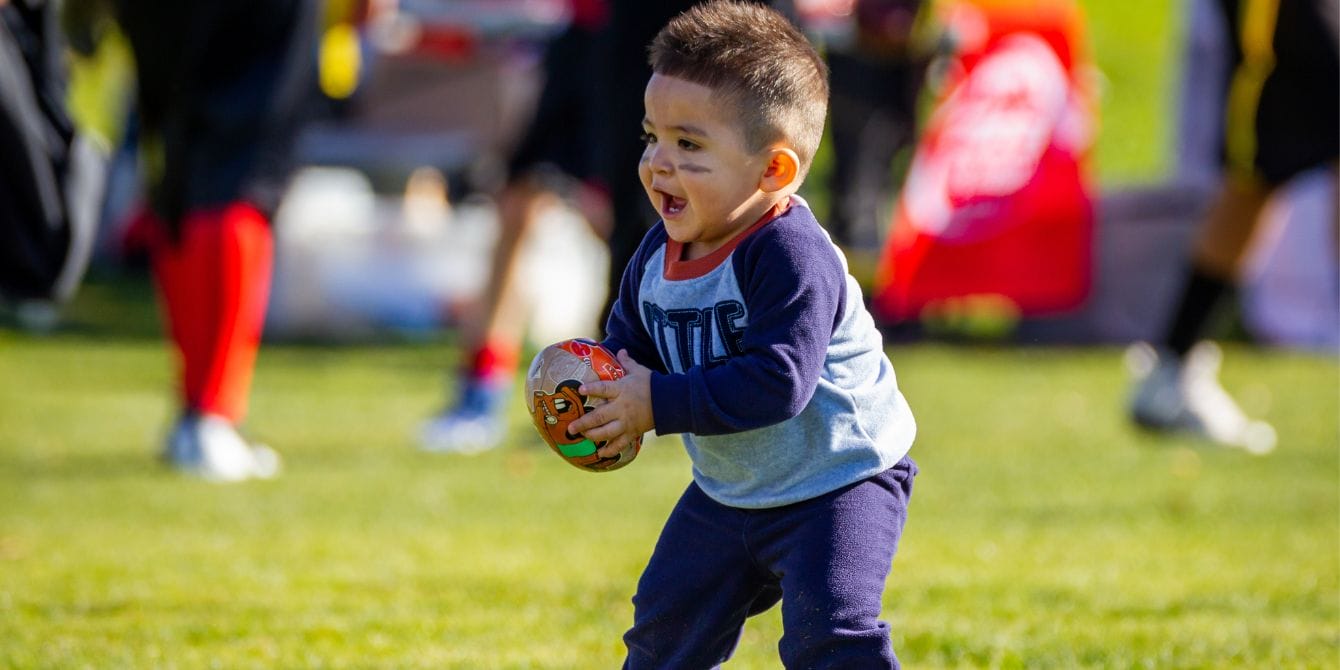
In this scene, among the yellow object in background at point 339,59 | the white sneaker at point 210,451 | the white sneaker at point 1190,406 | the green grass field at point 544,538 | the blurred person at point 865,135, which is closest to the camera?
the green grass field at point 544,538

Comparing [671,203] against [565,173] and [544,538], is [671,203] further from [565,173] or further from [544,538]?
[565,173]

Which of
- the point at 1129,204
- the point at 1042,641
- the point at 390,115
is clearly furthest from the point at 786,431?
the point at 390,115

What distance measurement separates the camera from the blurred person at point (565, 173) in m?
5.05

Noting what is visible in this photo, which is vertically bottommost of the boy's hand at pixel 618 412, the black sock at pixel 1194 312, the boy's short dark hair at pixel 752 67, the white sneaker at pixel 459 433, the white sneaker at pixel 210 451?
the white sneaker at pixel 459 433

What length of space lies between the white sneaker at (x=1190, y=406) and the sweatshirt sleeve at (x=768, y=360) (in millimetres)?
3617

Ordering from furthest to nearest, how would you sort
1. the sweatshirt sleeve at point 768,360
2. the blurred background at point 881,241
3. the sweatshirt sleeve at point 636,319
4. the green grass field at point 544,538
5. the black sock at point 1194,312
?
the blurred background at point 881,241 → the black sock at point 1194,312 → the green grass field at point 544,538 → the sweatshirt sleeve at point 636,319 → the sweatshirt sleeve at point 768,360

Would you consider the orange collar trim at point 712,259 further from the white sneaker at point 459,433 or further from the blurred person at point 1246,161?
the blurred person at point 1246,161

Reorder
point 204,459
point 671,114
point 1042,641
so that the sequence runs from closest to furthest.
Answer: point 671,114
point 1042,641
point 204,459

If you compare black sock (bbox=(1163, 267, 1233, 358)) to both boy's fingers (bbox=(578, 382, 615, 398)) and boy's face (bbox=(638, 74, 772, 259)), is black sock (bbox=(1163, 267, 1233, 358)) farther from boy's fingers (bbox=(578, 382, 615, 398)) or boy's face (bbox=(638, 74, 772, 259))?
boy's fingers (bbox=(578, 382, 615, 398))

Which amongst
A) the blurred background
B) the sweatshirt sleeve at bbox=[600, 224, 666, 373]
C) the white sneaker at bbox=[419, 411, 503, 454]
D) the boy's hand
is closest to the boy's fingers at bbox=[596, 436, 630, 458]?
the boy's hand

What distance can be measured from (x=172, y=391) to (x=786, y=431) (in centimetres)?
489

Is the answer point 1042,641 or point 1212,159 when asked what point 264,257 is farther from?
point 1212,159

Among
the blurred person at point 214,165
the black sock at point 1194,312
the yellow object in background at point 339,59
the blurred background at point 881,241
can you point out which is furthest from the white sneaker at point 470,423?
the yellow object in background at point 339,59

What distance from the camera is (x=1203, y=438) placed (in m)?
5.56
